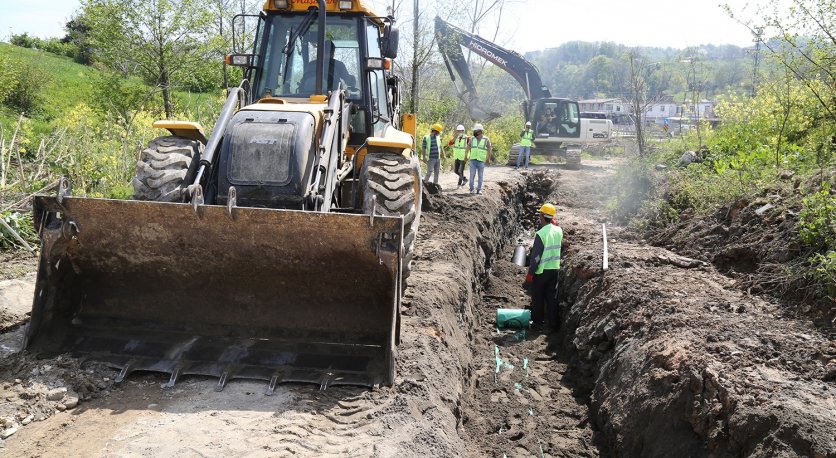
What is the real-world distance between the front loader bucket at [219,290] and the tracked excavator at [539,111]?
62.1 feet

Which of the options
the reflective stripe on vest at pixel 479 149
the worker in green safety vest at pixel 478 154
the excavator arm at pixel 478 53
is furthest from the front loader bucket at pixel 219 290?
the excavator arm at pixel 478 53

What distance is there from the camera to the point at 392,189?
248 inches

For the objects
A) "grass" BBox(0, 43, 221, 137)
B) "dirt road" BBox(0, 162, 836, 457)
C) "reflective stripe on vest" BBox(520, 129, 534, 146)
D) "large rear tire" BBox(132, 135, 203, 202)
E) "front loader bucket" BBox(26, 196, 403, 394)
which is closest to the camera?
"dirt road" BBox(0, 162, 836, 457)

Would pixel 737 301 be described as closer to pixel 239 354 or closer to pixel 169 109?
pixel 239 354

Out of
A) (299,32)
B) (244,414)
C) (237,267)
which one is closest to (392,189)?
(237,267)

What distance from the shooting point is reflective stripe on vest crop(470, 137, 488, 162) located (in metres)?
14.5

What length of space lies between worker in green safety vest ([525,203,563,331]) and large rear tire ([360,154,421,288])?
2.90 m

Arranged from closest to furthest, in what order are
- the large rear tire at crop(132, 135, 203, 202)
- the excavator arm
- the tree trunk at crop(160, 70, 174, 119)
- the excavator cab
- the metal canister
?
1. the large rear tire at crop(132, 135, 203, 202)
2. the metal canister
3. the tree trunk at crop(160, 70, 174, 119)
4. the excavator arm
5. the excavator cab

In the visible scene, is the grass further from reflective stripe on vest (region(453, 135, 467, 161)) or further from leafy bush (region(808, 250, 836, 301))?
leafy bush (region(808, 250, 836, 301))

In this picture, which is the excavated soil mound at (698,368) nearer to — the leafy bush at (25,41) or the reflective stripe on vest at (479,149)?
the reflective stripe on vest at (479,149)

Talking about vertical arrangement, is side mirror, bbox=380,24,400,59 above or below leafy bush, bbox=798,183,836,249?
above

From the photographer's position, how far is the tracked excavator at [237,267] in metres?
5.06

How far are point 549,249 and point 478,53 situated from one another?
16208mm

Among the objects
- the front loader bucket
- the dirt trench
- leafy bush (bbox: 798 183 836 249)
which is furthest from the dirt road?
leafy bush (bbox: 798 183 836 249)
